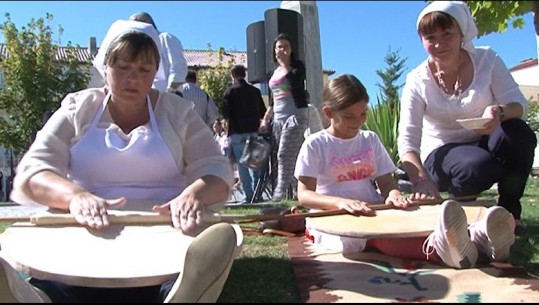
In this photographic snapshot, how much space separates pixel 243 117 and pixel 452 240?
3.81 meters

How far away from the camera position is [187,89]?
516 cm

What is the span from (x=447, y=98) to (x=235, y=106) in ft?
10.1

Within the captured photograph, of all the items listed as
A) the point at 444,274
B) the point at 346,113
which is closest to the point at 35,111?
the point at 346,113

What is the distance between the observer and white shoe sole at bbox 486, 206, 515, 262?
2033 mm

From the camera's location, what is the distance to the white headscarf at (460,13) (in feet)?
8.07

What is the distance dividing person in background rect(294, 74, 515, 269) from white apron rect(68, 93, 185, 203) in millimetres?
613

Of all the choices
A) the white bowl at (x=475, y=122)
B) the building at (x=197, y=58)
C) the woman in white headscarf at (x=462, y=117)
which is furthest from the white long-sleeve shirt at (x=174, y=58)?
the building at (x=197, y=58)

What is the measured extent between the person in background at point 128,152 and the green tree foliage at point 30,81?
8044 mm

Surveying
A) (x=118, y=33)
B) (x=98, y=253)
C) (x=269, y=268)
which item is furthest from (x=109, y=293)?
(x=118, y=33)

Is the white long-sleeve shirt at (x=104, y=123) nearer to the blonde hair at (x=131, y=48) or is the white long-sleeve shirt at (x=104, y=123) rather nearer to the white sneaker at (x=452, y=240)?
the blonde hair at (x=131, y=48)

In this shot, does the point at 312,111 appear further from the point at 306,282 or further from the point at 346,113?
the point at 306,282

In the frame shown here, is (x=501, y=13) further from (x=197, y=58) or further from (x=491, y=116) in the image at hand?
(x=197, y=58)

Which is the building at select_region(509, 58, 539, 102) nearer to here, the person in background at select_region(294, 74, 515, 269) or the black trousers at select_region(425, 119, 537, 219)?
the black trousers at select_region(425, 119, 537, 219)

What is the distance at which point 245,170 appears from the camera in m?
5.82
